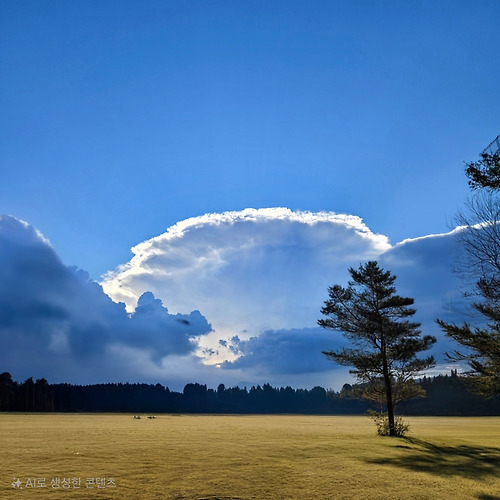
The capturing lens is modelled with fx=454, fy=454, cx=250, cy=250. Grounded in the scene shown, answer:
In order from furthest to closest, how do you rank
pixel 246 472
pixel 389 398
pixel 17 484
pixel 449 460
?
1. pixel 389 398
2. pixel 449 460
3. pixel 246 472
4. pixel 17 484

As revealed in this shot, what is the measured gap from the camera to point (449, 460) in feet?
82.1

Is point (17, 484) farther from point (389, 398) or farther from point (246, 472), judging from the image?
point (389, 398)

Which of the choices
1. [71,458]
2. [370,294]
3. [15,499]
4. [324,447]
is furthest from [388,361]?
Answer: [15,499]

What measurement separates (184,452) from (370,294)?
2297 centimetres

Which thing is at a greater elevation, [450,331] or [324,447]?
[450,331]

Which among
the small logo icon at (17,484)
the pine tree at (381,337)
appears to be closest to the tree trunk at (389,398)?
the pine tree at (381,337)

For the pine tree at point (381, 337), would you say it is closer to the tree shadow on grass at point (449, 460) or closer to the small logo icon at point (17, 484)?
the tree shadow on grass at point (449, 460)

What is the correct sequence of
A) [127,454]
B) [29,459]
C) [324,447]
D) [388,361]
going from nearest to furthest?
[29,459]
[127,454]
[324,447]
[388,361]

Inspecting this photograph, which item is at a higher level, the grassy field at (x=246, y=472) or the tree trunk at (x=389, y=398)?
the tree trunk at (x=389, y=398)

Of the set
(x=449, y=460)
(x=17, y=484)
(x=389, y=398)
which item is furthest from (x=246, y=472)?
(x=389, y=398)

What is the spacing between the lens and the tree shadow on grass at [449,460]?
21127mm

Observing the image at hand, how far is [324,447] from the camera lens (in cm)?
2833

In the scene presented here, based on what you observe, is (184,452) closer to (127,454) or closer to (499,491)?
(127,454)

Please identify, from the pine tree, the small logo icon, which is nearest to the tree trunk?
the pine tree
